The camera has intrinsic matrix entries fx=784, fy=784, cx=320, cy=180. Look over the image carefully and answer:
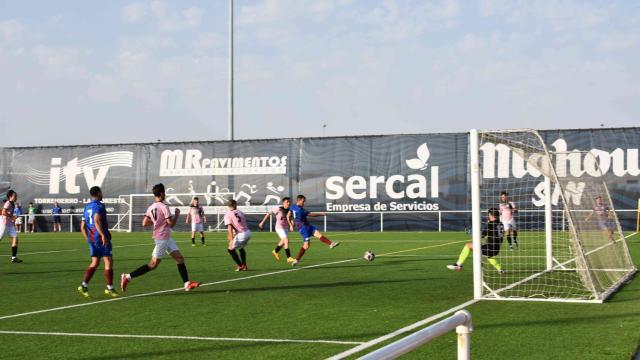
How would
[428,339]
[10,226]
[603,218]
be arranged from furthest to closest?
[10,226] < [603,218] < [428,339]

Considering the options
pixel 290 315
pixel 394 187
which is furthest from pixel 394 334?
pixel 394 187

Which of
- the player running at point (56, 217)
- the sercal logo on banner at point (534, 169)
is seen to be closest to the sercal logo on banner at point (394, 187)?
the sercal logo on banner at point (534, 169)

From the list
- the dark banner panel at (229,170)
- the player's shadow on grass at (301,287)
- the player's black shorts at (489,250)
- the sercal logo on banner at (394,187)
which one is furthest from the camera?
the dark banner panel at (229,170)

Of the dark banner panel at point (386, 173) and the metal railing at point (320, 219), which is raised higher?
the dark banner panel at point (386, 173)

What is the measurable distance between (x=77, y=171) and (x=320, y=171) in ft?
50.1

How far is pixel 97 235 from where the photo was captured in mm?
13383

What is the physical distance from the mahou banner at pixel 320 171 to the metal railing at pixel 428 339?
3249 cm

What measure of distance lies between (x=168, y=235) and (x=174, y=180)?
31326 millimetres

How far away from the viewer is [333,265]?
64.4 feet

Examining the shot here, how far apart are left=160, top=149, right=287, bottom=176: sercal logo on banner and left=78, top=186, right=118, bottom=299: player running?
29.2 m

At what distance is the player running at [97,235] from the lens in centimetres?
1309

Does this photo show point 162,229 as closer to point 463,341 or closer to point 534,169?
point 463,341

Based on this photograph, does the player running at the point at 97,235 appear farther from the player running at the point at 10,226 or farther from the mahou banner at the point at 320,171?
the mahou banner at the point at 320,171

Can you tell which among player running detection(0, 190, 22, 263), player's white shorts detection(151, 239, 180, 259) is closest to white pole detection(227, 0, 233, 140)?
player running detection(0, 190, 22, 263)
